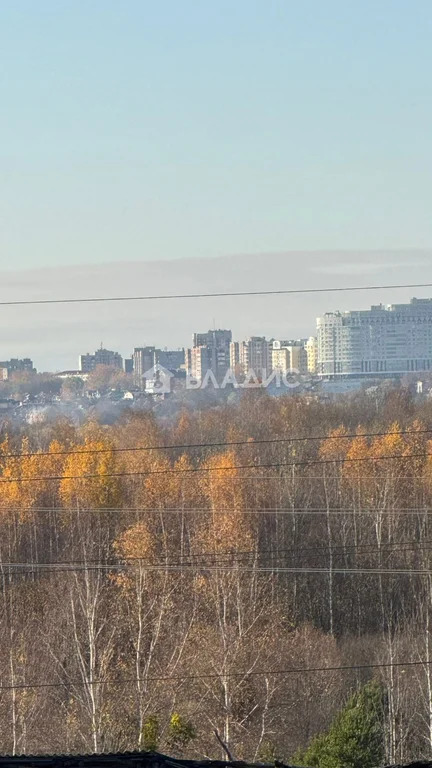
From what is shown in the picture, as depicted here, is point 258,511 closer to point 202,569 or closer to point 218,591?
point 202,569

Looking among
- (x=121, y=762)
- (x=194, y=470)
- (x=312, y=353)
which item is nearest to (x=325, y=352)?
(x=312, y=353)

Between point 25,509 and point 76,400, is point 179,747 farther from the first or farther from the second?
point 76,400

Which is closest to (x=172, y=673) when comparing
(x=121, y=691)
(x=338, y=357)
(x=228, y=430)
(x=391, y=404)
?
(x=121, y=691)

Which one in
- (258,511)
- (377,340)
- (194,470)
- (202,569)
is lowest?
(202,569)

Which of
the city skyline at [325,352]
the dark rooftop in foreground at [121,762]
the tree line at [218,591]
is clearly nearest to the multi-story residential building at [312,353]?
the city skyline at [325,352]

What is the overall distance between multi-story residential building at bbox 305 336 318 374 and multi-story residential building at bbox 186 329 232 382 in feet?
22.5

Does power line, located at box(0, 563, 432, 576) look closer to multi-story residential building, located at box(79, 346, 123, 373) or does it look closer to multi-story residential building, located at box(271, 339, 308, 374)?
multi-story residential building, located at box(271, 339, 308, 374)

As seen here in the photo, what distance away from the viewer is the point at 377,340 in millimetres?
123688

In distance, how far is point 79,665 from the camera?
1952cm

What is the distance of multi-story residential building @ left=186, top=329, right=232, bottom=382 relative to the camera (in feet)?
324

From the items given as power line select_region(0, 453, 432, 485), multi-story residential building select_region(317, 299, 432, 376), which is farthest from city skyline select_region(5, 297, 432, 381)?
power line select_region(0, 453, 432, 485)

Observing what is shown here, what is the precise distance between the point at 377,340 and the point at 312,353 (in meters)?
6.69

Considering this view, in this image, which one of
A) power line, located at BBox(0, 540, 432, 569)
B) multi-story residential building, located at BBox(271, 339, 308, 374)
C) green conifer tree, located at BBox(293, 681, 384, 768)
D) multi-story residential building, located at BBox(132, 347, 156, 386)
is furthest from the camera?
multi-story residential building, located at BBox(132, 347, 156, 386)

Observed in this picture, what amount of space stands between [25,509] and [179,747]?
1406 centimetres
